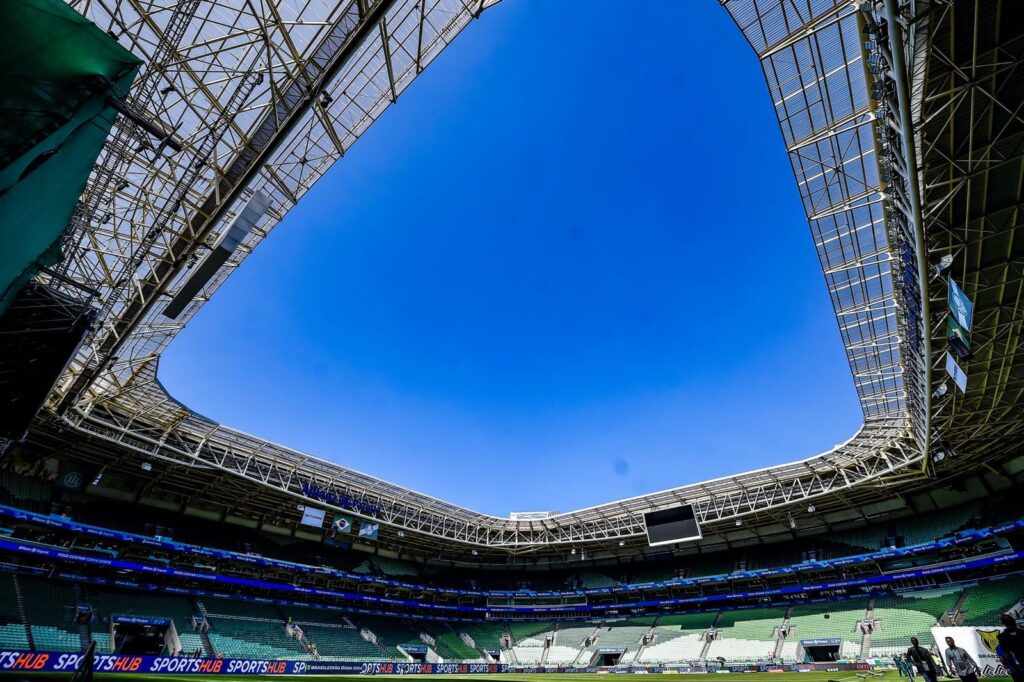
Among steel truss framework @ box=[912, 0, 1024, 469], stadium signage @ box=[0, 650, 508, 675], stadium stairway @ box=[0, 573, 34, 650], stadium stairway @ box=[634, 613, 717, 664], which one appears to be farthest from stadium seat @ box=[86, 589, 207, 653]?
steel truss framework @ box=[912, 0, 1024, 469]

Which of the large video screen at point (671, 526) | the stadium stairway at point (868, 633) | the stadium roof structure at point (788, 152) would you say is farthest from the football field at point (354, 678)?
the stadium roof structure at point (788, 152)

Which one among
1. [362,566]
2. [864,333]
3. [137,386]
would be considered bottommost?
[362,566]

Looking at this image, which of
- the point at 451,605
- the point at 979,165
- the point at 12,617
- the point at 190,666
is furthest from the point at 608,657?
the point at 979,165

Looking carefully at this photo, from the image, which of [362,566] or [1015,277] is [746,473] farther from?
[362,566]

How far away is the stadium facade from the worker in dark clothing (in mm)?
7402

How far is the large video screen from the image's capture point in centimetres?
3416

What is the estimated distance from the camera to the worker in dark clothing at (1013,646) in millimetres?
8078

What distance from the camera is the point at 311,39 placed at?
41.0ft

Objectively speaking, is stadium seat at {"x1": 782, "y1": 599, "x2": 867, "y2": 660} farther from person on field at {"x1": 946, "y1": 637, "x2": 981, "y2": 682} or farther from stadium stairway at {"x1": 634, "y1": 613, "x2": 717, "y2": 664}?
person on field at {"x1": 946, "y1": 637, "x2": 981, "y2": 682}

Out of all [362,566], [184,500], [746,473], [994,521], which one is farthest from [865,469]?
[184,500]

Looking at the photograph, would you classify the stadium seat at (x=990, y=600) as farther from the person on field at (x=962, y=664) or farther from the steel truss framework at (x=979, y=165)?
the steel truss framework at (x=979, y=165)

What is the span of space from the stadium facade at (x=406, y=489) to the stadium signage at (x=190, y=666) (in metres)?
2.92

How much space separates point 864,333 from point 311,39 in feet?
80.6

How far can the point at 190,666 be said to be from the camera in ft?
76.4
